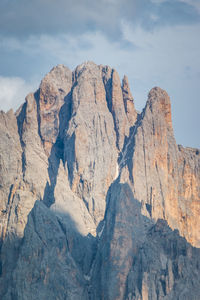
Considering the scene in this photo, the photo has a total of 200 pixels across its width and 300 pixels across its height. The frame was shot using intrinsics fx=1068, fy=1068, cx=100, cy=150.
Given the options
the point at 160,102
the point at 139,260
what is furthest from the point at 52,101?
the point at 139,260

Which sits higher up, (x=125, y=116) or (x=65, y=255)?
(x=125, y=116)

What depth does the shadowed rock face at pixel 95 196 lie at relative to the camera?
11412 cm

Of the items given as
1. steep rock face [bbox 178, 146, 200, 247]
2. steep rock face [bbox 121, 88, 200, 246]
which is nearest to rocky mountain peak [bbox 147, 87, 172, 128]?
steep rock face [bbox 121, 88, 200, 246]

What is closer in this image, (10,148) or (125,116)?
(10,148)

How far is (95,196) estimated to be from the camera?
126750 millimetres

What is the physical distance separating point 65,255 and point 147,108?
24.7 meters

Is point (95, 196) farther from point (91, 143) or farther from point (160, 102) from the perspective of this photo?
point (160, 102)

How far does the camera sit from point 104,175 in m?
128

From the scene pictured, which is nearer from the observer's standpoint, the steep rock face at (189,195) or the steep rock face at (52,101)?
the steep rock face at (189,195)

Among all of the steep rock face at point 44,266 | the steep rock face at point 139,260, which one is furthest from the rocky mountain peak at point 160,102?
the steep rock face at point 44,266

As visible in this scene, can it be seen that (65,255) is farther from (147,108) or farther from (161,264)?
(147,108)

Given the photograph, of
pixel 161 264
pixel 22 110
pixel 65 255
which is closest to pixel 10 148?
pixel 22 110

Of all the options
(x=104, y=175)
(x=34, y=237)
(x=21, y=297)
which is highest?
(x=104, y=175)

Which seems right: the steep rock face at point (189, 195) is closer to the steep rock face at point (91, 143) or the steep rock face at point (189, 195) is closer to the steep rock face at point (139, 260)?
the steep rock face at point (91, 143)
